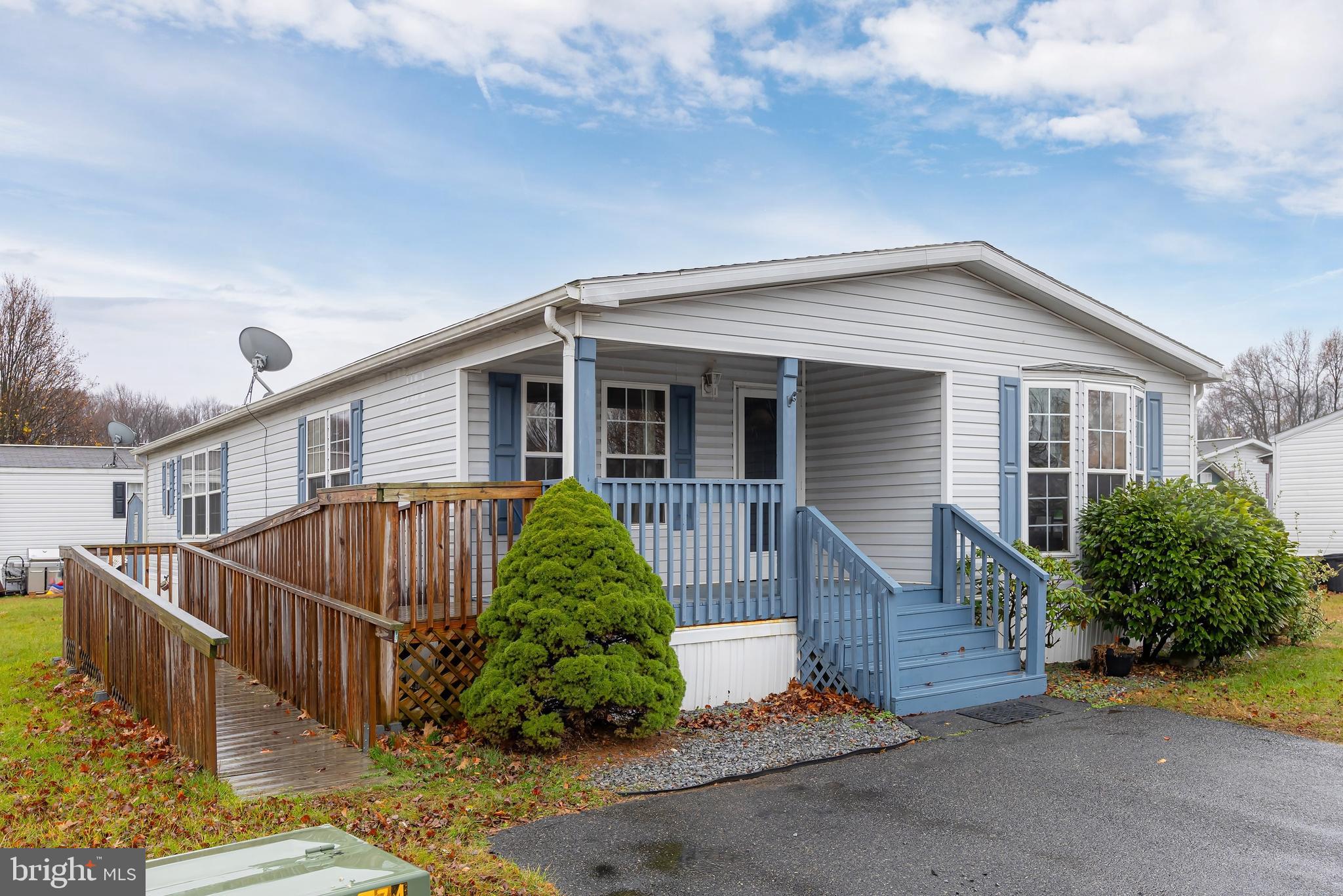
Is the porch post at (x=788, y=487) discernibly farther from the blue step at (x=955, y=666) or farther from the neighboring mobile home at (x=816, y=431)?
the blue step at (x=955, y=666)

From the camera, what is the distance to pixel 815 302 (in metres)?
8.11

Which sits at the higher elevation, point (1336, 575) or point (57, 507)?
point (57, 507)

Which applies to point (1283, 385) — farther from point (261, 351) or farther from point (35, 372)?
point (35, 372)

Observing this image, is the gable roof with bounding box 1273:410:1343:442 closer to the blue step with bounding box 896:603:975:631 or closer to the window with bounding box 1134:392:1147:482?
the window with bounding box 1134:392:1147:482

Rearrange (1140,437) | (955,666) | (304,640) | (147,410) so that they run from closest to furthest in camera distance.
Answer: (304,640), (955,666), (1140,437), (147,410)

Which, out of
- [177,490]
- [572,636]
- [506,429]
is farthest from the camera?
[177,490]

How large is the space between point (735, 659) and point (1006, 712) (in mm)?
2189

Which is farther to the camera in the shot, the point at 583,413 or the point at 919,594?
the point at 919,594

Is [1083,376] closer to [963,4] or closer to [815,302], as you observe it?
[815,302]

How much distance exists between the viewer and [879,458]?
961cm

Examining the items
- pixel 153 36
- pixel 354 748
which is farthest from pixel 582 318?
pixel 153 36

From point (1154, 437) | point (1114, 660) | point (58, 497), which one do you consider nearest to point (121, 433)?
point (58, 497)

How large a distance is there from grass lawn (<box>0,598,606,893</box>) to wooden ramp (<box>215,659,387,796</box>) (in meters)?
0.19

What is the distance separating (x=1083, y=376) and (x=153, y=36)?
12309 mm
